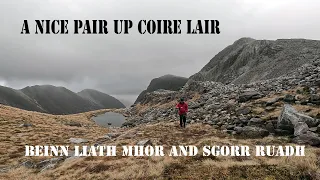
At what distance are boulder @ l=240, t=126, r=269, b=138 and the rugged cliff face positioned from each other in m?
38.3

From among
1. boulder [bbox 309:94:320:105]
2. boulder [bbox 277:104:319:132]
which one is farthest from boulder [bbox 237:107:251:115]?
boulder [bbox 277:104:319:132]

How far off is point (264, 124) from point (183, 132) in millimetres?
8579

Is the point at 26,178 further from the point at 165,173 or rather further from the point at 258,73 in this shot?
the point at 258,73

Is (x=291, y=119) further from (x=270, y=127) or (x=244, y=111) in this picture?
(x=244, y=111)

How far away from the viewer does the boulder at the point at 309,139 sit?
18656 mm

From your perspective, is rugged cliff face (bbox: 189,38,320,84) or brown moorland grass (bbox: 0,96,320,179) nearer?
brown moorland grass (bbox: 0,96,320,179)

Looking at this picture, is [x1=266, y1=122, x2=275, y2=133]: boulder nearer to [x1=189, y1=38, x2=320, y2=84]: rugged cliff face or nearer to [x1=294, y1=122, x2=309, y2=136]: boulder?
[x1=294, y1=122, x2=309, y2=136]: boulder

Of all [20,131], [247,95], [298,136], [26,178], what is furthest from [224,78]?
[26,178]

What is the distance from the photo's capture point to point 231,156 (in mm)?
17609

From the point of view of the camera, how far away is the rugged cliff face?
67.6m

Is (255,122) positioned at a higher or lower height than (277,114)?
lower

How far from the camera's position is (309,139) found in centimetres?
1914

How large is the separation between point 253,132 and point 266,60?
70.3m

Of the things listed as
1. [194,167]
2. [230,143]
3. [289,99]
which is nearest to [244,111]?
[289,99]
